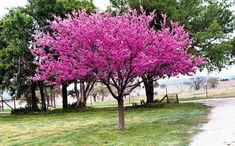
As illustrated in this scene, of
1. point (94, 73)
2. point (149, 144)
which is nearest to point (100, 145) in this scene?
point (149, 144)

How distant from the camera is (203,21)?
4025 cm

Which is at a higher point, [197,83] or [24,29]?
[24,29]

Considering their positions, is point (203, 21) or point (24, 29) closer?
point (24, 29)

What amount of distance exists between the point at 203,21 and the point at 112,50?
25.1 metres

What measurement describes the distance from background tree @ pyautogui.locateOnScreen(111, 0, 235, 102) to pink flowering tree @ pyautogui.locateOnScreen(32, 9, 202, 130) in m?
17.0

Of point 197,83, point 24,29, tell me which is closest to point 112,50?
point 24,29

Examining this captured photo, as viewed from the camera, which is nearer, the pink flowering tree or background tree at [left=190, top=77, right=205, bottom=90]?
the pink flowering tree

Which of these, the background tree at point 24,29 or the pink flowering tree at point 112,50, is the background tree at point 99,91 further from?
the pink flowering tree at point 112,50

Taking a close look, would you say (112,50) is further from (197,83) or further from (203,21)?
(197,83)

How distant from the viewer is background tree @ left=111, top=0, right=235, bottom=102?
36.8 m

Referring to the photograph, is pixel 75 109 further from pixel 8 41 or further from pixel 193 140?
pixel 193 140

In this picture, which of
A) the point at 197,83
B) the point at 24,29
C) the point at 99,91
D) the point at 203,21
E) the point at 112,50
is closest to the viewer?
the point at 112,50

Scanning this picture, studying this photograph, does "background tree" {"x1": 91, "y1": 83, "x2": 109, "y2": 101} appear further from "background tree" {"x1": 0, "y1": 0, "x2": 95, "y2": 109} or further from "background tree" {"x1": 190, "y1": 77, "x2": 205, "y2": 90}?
"background tree" {"x1": 0, "y1": 0, "x2": 95, "y2": 109}

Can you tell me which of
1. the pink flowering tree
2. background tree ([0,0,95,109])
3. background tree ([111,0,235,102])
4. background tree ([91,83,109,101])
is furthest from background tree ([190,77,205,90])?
the pink flowering tree
